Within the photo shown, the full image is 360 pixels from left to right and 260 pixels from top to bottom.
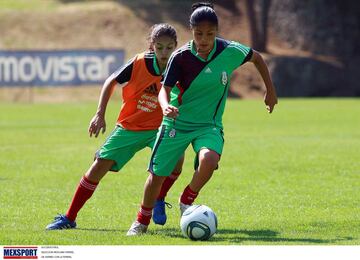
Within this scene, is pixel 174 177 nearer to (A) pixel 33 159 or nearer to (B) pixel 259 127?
(A) pixel 33 159

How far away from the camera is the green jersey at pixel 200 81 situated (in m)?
8.15

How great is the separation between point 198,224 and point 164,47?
1.70 meters

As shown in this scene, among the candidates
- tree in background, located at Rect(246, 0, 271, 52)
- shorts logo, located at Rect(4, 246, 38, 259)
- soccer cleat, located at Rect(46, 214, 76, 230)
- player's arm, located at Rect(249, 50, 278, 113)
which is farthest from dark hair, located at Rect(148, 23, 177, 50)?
tree in background, located at Rect(246, 0, 271, 52)

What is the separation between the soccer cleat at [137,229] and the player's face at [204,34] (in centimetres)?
161

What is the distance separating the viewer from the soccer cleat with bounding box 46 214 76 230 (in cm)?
876

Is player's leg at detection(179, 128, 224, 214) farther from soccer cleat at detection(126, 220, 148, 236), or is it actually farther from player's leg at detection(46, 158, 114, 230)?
player's leg at detection(46, 158, 114, 230)

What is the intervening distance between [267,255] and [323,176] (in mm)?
6672

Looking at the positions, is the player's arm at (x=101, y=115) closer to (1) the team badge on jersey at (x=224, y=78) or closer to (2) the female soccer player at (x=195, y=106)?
(2) the female soccer player at (x=195, y=106)

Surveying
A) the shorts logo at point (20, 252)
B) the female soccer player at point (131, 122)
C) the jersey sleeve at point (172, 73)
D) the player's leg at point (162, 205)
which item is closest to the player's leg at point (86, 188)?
the female soccer player at point (131, 122)

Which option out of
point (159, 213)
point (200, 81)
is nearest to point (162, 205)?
point (159, 213)

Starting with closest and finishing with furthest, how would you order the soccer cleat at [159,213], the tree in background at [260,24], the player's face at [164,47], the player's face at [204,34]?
the player's face at [204,34], the player's face at [164,47], the soccer cleat at [159,213], the tree in background at [260,24]

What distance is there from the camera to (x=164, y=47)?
8602 mm

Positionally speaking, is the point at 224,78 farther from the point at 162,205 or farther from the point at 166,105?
the point at 162,205

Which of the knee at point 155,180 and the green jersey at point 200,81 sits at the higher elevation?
the green jersey at point 200,81
